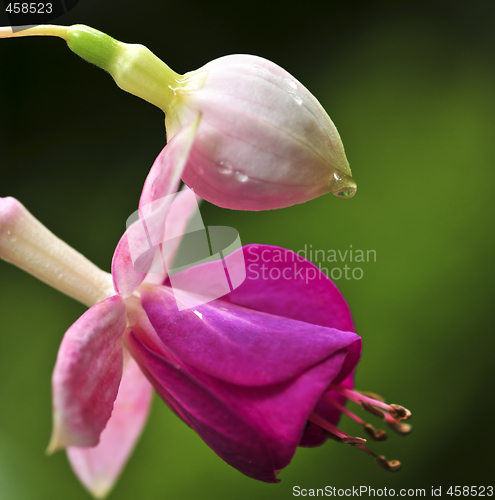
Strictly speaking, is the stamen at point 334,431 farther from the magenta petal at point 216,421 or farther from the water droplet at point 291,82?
the water droplet at point 291,82

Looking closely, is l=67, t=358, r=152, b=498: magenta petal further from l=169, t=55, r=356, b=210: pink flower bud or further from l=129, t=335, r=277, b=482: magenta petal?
l=169, t=55, r=356, b=210: pink flower bud

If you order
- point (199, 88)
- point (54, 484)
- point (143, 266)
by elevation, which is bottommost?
point (54, 484)

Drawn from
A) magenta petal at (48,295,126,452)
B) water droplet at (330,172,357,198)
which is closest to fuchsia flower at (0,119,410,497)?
magenta petal at (48,295,126,452)

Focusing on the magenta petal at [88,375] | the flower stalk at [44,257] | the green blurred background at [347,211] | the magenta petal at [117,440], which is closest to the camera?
the magenta petal at [88,375]

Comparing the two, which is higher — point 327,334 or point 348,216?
point 327,334

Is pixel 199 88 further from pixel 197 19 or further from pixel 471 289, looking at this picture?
pixel 197 19

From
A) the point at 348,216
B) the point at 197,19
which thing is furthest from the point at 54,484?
the point at 197,19

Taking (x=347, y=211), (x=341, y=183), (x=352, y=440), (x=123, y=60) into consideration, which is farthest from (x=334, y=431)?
(x=347, y=211)

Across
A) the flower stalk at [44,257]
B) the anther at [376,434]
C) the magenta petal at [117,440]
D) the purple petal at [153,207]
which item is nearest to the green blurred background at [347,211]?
the magenta petal at [117,440]
